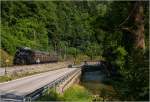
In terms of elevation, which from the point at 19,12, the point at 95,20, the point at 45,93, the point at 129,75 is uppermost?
the point at 19,12

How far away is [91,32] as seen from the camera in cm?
2222

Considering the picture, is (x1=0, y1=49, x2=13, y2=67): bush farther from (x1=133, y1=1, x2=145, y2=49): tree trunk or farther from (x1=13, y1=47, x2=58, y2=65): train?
(x1=133, y1=1, x2=145, y2=49): tree trunk

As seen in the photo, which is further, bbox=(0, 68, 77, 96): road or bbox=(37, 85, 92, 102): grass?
bbox=(0, 68, 77, 96): road

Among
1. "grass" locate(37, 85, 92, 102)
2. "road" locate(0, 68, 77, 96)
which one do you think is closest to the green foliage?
"grass" locate(37, 85, 92, 102)

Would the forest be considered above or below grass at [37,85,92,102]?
above

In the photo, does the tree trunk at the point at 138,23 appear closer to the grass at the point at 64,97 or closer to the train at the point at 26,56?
the grass at the point at 64,97

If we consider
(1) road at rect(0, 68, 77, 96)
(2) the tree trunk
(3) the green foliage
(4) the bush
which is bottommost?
(3) the green foliage

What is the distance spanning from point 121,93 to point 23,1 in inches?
4674

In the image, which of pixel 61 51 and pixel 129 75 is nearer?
pixel 129 75

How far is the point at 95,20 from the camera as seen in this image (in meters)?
18.9

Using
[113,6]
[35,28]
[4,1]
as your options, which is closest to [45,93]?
[113,6]

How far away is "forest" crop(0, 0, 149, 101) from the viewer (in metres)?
12.9

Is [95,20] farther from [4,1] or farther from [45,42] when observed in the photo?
[45,42]

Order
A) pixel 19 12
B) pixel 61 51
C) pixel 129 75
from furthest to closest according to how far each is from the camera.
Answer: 1. pixel 61 51
2. pixel 19 12
3. pixel 129 75
